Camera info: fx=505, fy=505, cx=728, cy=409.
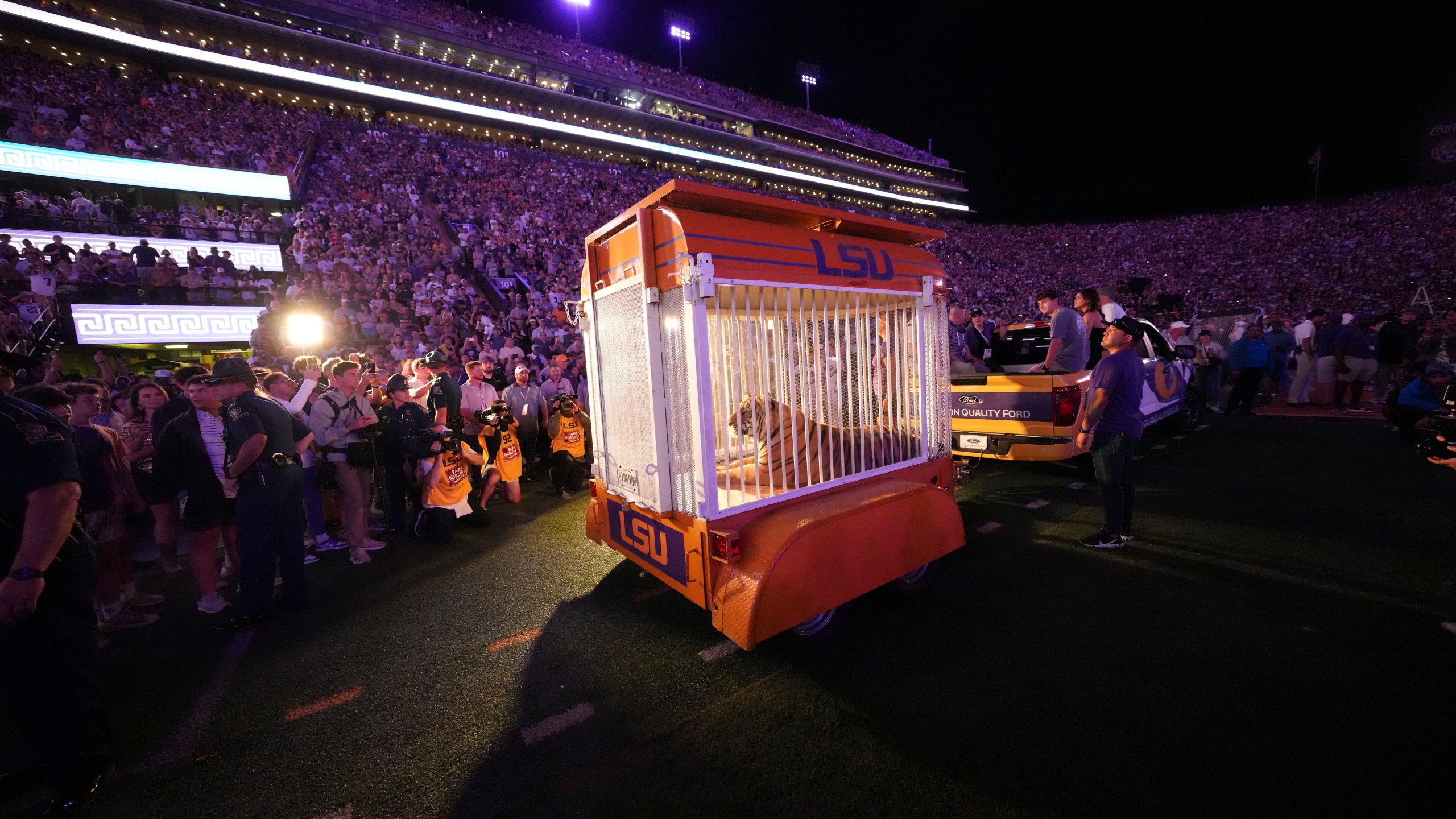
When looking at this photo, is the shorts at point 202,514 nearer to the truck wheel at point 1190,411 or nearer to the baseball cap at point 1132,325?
the baseball cap at point 1132,325

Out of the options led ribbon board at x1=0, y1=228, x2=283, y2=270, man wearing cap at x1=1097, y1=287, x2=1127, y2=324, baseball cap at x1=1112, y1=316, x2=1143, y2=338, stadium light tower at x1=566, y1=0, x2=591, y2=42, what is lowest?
baseball cap at x1=1112, y1=316, x2=1143, y2=338

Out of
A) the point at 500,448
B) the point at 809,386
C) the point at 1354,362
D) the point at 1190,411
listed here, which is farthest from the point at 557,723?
the point at 1354,362

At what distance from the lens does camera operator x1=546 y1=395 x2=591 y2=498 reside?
6.54 metres

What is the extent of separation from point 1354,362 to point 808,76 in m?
46.7

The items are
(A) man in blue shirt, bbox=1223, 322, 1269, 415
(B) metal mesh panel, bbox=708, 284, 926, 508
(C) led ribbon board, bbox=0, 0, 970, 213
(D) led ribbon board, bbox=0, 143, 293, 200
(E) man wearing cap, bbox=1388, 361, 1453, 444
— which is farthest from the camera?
(C) led ribbon board, bbox=0, 0, 970, 213

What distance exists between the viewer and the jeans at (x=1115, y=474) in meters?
3.96

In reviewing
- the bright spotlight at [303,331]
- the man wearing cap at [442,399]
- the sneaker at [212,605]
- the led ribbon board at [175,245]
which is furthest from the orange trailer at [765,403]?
the led ribbon board at [175,245]

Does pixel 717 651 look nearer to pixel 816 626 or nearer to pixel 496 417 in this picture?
pixel 816 626

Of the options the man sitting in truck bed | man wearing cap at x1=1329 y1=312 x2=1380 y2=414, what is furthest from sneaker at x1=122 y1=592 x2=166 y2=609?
man wearing cap at x1=1329 y1=312 x2=1380 y2=414

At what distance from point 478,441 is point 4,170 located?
1860 centimetres

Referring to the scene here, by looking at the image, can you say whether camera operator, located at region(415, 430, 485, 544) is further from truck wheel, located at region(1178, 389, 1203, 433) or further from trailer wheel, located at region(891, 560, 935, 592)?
truck wheel, located at region(1178, 389, 1203, 433)

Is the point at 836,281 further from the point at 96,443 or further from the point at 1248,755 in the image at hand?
the point at 96,443

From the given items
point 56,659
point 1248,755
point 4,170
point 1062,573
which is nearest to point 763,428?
point 1062,573

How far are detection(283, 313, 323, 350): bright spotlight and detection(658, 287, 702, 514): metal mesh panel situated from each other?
11.0m
